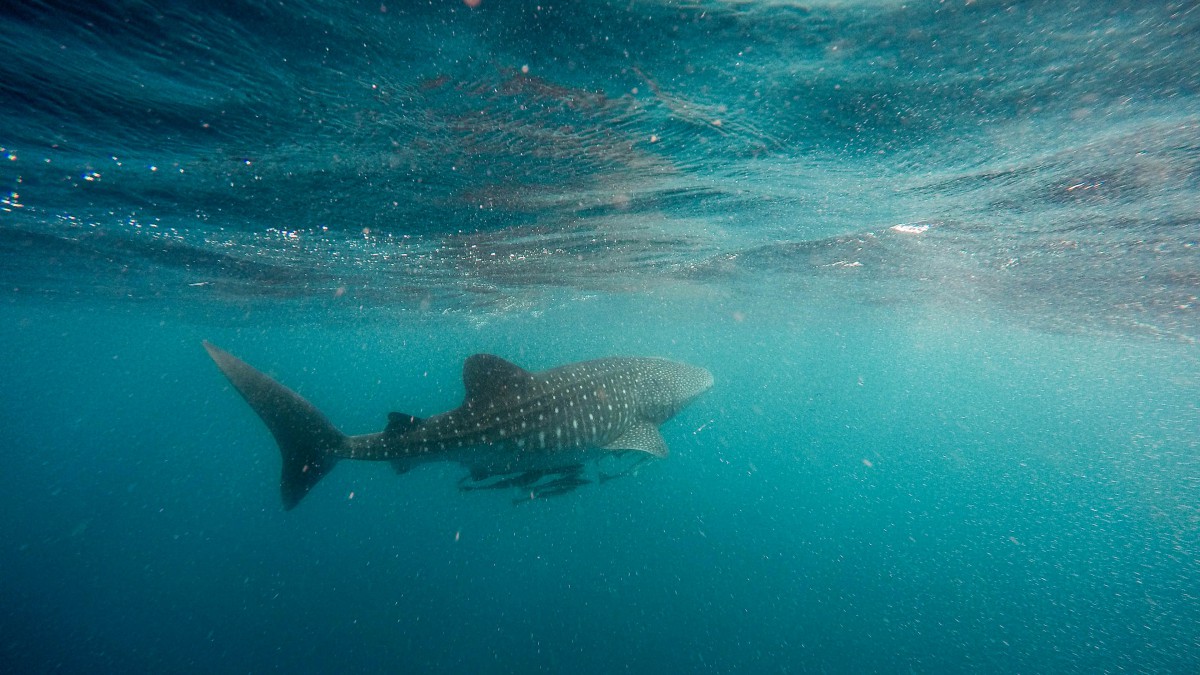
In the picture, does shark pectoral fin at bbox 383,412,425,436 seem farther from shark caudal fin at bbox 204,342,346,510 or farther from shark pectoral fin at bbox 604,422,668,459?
shark pectoral fin at bbox 604,422,668,459

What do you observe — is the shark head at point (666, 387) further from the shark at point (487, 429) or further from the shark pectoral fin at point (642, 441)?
the shark at point (487, 429)

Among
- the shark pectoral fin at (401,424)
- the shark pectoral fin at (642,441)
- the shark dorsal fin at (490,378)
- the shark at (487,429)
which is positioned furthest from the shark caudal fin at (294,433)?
the shark pectoral fin at (642,441)

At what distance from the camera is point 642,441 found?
29.8 feet

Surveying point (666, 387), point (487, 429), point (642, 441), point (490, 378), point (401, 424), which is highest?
point (490, 378)

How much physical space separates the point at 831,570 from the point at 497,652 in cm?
1574

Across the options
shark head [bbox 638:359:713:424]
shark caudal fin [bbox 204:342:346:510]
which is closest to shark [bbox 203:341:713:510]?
shark caudal fin [bbox 204:342:346:510]

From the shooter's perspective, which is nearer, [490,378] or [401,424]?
[401,424]

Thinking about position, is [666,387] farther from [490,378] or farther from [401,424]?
[401,424]

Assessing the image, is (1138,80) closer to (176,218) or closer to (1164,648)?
(176,218)

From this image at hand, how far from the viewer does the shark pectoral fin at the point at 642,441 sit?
8719 millimetres

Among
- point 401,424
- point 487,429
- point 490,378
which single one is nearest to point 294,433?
point 401,424

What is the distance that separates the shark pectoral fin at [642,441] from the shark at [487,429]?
3 cm

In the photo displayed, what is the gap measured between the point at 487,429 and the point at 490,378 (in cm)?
81

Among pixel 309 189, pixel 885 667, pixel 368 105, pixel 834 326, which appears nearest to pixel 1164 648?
pixel 885 667
